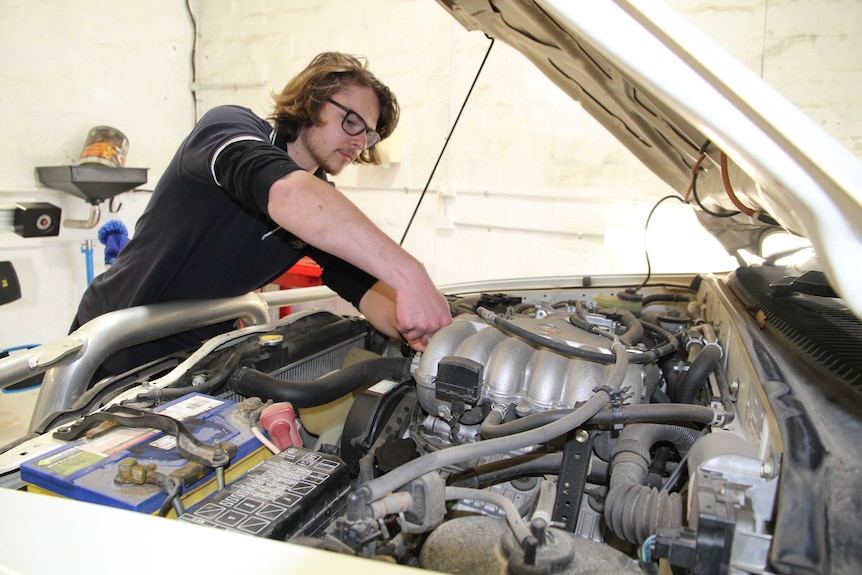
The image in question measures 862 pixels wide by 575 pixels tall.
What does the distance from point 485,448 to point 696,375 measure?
47 centimetres

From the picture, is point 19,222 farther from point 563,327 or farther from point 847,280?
point 847,280

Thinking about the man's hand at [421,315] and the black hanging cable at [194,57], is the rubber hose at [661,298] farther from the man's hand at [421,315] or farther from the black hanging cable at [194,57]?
the black hanging cable at [194,57]

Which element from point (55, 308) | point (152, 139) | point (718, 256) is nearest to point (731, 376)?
point (718, 256)

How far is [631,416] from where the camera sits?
786 mm

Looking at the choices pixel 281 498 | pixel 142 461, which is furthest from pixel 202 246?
pixel 281 498

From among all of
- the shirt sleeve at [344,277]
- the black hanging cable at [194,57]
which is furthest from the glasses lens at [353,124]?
the black hanging cable at [194,57]

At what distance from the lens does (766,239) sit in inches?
58.0

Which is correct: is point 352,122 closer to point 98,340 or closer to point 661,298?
point 98,340

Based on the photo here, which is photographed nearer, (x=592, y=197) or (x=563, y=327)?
(x=563, y=327)

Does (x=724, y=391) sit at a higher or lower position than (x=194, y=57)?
lower

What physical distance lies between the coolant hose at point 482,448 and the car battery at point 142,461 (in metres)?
0.32

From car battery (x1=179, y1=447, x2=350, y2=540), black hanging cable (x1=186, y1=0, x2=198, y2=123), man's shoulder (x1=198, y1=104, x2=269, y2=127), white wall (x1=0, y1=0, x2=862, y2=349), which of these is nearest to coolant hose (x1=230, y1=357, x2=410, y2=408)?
car battery (x1=179, y1=447, x2=350, y2=540)

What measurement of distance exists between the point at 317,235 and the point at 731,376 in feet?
2.82

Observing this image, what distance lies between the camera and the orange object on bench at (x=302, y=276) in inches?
138
